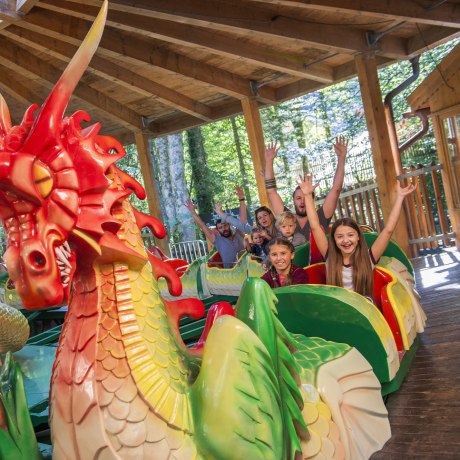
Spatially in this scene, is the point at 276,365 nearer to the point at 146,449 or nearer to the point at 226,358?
the point at 226,358

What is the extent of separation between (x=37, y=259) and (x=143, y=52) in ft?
14.0

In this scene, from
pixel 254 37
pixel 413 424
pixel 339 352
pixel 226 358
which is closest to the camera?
pixel 226 358

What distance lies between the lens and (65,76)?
42.3 inches

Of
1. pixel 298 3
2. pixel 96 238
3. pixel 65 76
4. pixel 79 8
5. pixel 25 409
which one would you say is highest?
pixel 79 8

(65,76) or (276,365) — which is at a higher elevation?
(65,76)

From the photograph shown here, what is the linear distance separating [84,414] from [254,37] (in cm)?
448

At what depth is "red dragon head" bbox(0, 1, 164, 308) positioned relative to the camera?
3.35ft

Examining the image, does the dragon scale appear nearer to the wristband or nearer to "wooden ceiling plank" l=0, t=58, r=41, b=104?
the wristband

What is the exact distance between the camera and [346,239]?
285 cm

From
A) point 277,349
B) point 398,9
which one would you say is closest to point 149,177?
point 398,9

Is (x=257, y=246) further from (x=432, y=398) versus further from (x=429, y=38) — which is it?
(x=429, y=38)

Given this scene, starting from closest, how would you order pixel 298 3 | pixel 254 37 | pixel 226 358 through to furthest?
1. pixel 226 358
2. pixel 298 3
3. pixel 254 37

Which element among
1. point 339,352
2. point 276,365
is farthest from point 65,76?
point 339,352

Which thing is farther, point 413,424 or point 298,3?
point 298,3
